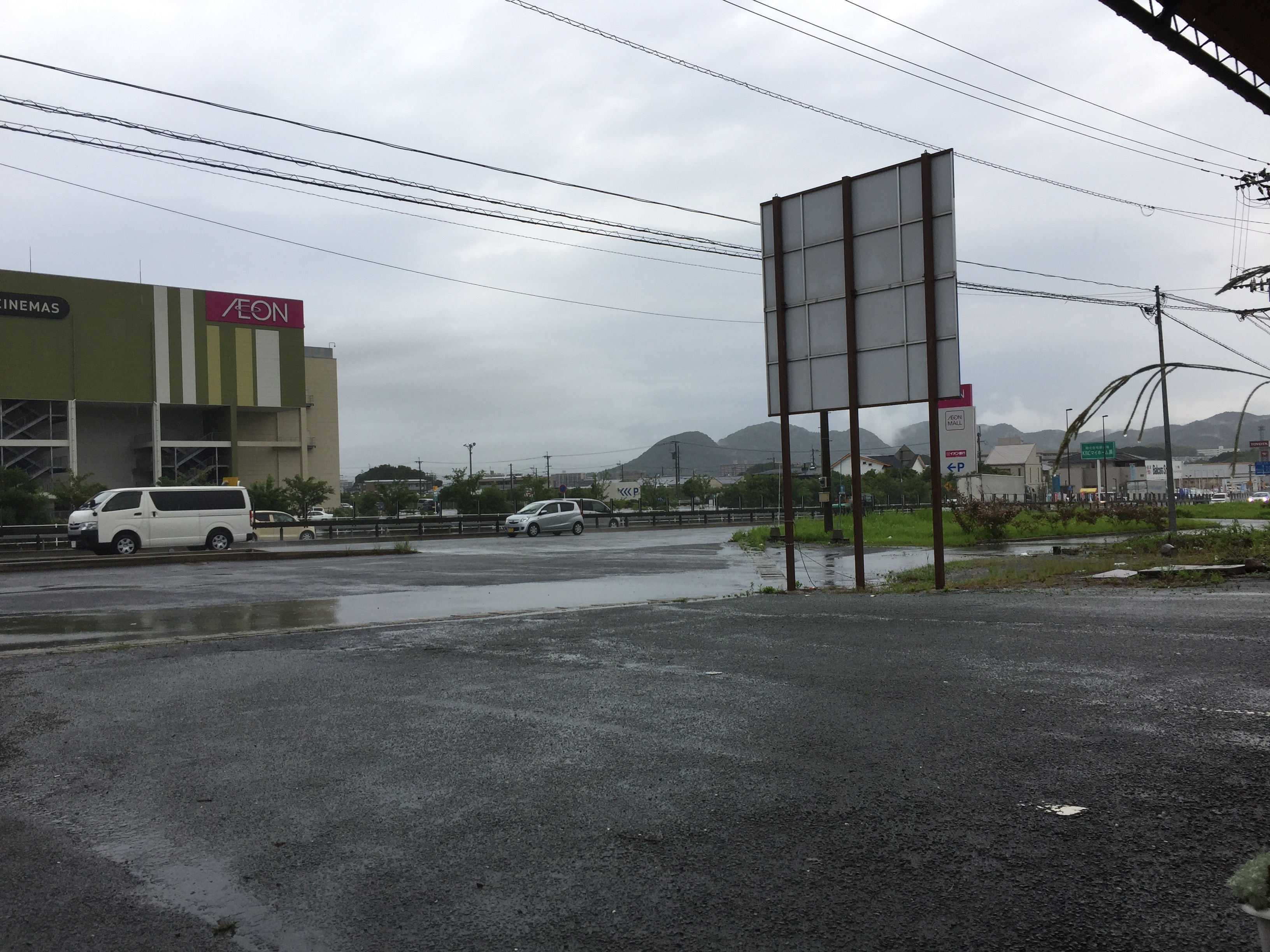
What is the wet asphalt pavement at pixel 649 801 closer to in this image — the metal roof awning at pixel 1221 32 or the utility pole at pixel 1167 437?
the metal roof awning at pixel 1221 32

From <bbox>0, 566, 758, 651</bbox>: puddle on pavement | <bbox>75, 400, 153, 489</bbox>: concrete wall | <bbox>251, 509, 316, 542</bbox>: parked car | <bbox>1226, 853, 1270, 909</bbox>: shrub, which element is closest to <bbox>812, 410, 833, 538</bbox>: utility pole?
<bbox>0, 566, 758, 651</bbox>: puddle on pavement

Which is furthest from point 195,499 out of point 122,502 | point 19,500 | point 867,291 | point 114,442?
point 114,442

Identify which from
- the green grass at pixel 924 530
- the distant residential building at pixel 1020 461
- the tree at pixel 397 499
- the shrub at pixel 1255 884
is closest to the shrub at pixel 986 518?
the green grass at pixel 924 530

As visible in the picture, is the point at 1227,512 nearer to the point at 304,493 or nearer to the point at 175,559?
the point at 175,559

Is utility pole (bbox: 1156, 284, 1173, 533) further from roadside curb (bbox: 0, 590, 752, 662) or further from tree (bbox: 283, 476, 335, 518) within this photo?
tree (bbox: 283, 476, 335, 518)

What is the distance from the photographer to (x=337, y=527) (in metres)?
47.9

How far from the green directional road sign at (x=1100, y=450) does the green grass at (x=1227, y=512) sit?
5.79 meters

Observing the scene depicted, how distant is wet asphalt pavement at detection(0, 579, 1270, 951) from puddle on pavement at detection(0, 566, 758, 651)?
264cm

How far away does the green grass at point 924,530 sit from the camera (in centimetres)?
2967

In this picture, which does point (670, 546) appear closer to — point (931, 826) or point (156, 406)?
point (931, 826)

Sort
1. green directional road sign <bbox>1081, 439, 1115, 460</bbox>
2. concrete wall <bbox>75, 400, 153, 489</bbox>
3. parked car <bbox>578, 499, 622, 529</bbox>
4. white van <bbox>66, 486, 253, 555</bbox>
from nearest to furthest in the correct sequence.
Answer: white van <bbox>66, 486, 253, 555</bbox> < parked car <bbox>578, 499, 622, 529</bbox> < green directional road sign <bbox>1081, 439, 1115, 460</bbox> < concrete wall <bbox>75, 400, 153, 489</bbox>

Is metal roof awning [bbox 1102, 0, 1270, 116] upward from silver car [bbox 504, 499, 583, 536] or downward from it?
upward

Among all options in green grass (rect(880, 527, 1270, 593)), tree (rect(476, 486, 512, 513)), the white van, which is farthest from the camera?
tree (rect(476, 486, 512, 513))

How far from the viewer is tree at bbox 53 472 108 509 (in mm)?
59062
